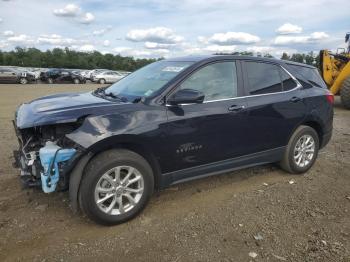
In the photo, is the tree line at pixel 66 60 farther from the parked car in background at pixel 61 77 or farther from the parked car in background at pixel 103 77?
the parked car in background at pixel 61 77

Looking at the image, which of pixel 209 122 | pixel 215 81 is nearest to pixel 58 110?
pixel 209 122

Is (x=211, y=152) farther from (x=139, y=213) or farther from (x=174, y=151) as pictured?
(x=139, y=213)

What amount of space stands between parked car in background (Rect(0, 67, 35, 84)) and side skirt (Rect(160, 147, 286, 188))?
2946 centimetres

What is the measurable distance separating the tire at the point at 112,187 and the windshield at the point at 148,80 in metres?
0.80

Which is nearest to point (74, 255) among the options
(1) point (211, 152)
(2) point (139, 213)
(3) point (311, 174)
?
(2) point (139, 213)

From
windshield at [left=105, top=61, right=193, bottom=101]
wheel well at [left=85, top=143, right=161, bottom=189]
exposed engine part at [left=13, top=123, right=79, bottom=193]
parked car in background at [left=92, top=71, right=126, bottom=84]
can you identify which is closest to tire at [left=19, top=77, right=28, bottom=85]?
parked car in background at [left=92, top=71, right=126, bottom=84]

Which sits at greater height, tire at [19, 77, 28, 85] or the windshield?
the windshield

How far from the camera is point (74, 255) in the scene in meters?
3.16

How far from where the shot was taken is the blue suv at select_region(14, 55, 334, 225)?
3479 mm

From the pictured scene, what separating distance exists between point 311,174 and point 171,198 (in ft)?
7.73

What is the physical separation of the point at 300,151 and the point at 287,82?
1.06m

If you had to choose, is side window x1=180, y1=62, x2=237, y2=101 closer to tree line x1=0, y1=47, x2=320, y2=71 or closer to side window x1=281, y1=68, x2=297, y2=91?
side window x1=281, y1=68, x2=297, y2=91

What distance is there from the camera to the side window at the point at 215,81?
416cm

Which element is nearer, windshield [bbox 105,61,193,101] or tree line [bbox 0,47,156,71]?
windshield [bbox 105,61,193,101]
